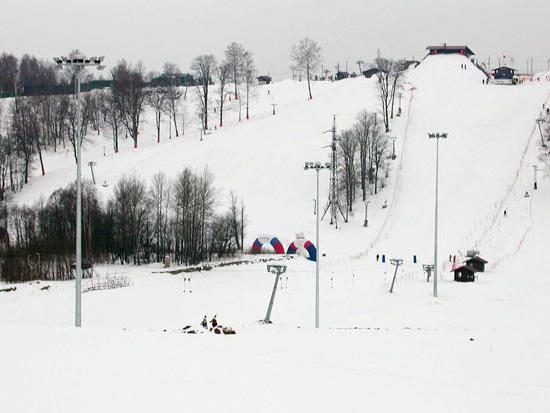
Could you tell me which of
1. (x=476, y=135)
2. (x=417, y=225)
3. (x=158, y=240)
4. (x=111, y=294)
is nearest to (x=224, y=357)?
(x=111, y=294)

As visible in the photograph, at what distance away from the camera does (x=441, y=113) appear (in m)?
87.4

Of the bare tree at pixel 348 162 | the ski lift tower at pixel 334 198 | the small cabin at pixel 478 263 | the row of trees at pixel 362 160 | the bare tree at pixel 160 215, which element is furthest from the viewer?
the row of trees at pixel 362 160

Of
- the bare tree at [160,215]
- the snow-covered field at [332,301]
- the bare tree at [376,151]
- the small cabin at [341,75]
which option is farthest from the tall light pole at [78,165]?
the small cabin at [341,75]

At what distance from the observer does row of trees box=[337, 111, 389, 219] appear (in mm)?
66625

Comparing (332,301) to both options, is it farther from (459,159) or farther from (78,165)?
(459,159)

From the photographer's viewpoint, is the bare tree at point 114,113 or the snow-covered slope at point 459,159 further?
the bare tree at point 114,113

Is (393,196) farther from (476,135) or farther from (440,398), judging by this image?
(440,398)

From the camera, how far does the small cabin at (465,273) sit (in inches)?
1639

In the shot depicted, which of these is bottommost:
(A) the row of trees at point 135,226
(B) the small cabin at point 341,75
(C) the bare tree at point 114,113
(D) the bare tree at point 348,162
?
(A) the row of trees at point 135,226

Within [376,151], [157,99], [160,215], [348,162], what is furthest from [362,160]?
[157,99]

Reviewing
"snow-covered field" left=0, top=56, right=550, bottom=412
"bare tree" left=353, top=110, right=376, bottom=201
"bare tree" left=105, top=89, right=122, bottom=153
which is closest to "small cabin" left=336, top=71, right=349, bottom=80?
"snow-covered field" left=0, top=56, right=550, bottom=412

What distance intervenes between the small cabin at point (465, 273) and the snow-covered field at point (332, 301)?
1.14 metres

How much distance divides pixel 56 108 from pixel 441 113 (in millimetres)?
57379

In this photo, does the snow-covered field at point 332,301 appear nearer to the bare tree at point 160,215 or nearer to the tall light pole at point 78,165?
the tall light pole at point 78,165
